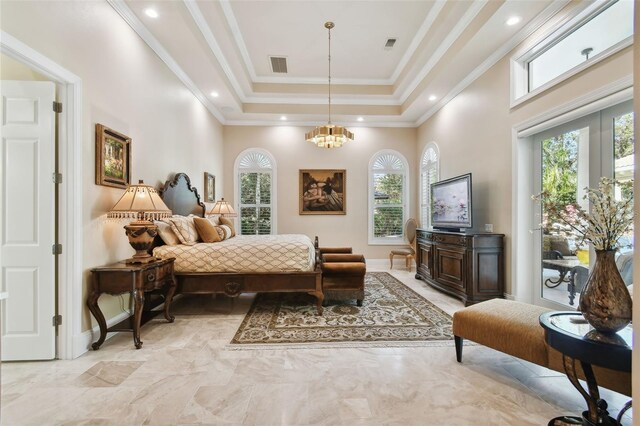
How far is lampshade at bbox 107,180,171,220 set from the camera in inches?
111

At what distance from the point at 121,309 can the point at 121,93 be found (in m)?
2.29

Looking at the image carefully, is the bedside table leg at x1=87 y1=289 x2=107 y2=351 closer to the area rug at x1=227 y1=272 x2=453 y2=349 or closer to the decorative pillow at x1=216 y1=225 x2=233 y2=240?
the area rug at x1=227 y1=272 x2=453 y2=349

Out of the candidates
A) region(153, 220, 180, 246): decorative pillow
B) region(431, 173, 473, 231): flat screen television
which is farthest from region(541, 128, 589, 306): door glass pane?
region(153, 220, 180, 246): decorative pillow

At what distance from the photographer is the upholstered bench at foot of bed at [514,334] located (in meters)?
1.73

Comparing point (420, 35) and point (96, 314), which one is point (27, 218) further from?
point (420, 35)

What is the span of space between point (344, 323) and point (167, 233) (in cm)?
240

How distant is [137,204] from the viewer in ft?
9.34

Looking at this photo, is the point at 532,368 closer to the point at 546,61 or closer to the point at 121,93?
the point at 546,61

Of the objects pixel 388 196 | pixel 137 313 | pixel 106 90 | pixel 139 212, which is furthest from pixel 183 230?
pixel 388 196

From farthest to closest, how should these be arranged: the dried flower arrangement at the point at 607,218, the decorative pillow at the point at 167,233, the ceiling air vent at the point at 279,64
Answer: the ceiling air vent at the point at 279,64, the decorative pillow at the point at 167,233, the dried flower arrangement at the point at 607,218

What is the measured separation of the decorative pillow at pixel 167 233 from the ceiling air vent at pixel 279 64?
341 centimetres

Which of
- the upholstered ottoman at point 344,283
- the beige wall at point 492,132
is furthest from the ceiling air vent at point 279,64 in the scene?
the upholstered ottoman at point 344,283

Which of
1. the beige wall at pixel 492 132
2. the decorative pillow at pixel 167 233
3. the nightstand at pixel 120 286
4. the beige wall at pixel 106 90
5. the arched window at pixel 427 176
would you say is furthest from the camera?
the arched window at pixel 427 176

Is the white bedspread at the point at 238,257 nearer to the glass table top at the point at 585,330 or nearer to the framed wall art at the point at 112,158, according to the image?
the framed wall art at the point at 112,158
